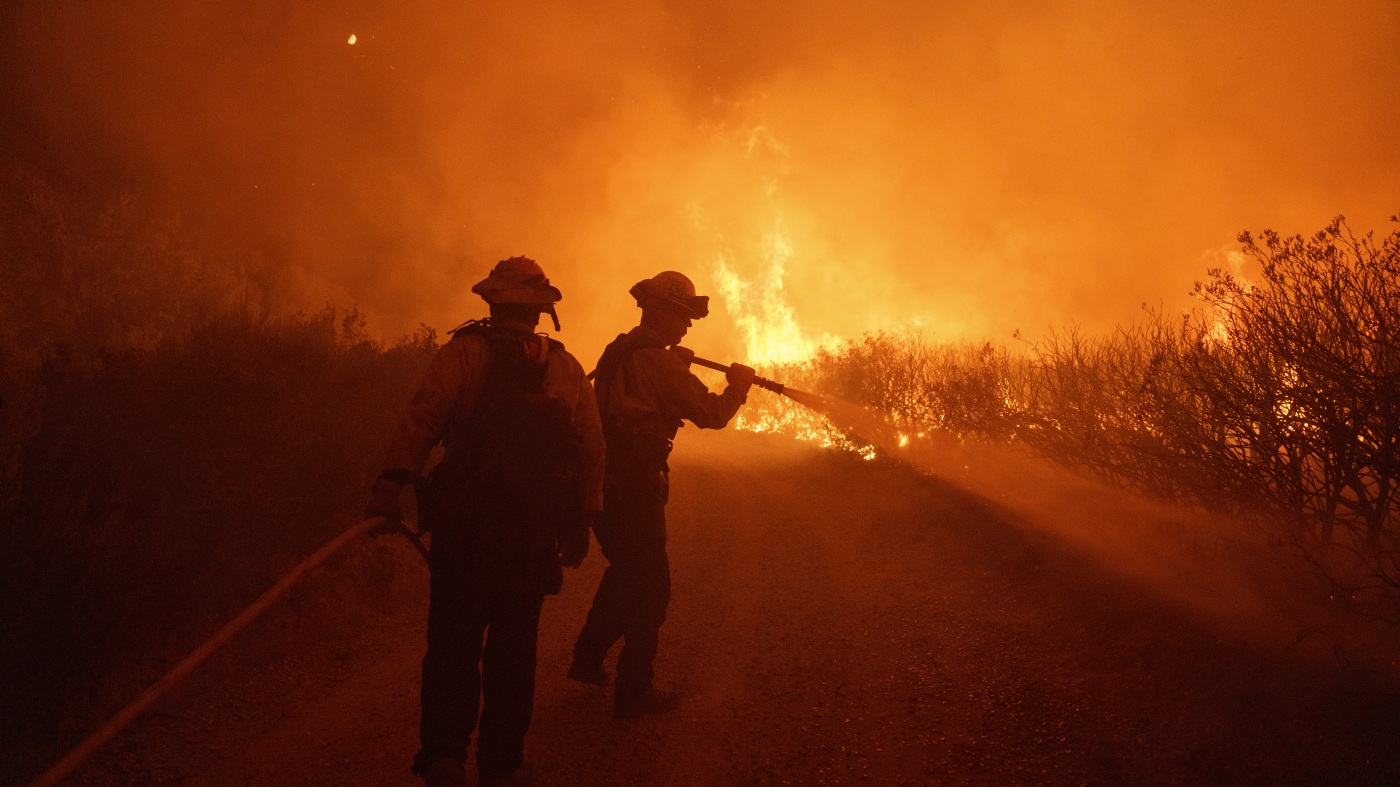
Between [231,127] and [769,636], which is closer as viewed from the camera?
[769,636]

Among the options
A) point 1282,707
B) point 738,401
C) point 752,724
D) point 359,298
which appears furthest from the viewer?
point 359,298

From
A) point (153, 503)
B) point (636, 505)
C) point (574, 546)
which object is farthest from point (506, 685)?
point (153, 503)

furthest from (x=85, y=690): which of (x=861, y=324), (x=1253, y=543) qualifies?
(x=861, y=324)

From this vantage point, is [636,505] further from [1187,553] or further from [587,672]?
[1187,553]

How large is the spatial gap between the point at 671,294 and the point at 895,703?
2654mm

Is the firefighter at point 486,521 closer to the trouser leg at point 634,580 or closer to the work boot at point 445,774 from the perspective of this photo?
the work boot at point 445,774

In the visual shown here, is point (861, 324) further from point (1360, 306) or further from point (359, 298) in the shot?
point (1360, 306)

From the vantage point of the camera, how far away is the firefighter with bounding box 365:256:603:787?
288 cm

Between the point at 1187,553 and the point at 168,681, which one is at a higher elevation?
the point at 1187,553

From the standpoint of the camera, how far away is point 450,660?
2875 mm

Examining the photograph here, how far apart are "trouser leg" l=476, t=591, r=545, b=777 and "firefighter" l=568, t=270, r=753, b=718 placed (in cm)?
93

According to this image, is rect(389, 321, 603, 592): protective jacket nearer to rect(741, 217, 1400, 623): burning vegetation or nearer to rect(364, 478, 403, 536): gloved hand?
rect(364, 478, 403, 536): gloved hand

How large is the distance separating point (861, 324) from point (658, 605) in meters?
35.0

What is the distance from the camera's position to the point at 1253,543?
4828mm
